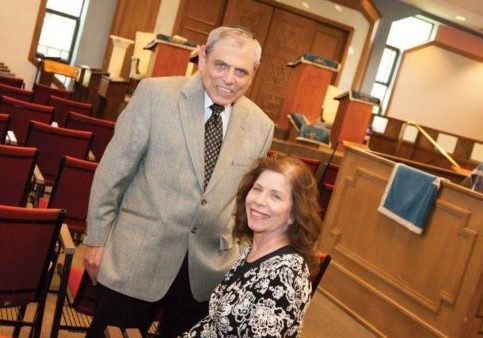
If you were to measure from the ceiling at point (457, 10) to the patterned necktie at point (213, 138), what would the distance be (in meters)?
11.0

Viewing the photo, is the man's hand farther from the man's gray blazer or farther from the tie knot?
the tie knot

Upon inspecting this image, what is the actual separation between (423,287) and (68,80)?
8.84m

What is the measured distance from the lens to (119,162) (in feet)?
7.07

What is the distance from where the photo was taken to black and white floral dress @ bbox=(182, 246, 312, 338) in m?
1.82

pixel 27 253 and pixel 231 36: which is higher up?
pixel 231 36

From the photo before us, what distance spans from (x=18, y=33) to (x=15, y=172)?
8.53 m

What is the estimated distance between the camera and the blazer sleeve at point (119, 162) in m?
2.16

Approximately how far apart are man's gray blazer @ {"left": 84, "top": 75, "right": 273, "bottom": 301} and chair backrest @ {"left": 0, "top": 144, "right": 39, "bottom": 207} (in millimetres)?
1543

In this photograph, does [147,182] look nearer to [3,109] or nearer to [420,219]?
[420,219]

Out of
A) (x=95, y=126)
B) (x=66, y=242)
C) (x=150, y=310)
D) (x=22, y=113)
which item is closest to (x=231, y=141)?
(x=150, y=310)

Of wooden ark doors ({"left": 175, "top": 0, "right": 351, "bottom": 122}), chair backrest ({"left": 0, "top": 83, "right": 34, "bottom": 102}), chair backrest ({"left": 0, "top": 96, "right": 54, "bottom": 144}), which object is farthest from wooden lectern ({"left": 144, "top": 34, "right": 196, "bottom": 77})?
wooden ark doors ({"left": 175, "top": 0, "right": 351, "bottom": 122})

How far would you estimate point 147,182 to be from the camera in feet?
7.16

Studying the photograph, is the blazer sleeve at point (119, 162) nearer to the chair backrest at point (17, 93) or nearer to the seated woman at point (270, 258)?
the seated woman at point (270, 258)

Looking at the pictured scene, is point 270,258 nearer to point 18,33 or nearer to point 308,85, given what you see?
point 308,85
